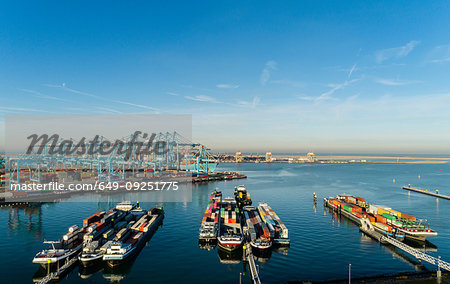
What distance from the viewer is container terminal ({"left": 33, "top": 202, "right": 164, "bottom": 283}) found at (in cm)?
2880

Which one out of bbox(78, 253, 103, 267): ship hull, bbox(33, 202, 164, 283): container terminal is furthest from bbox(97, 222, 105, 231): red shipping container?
bbox(78, 253, 103, 267): ship hull

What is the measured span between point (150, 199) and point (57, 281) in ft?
157

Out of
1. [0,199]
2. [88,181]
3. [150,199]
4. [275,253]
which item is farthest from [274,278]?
[88,181]

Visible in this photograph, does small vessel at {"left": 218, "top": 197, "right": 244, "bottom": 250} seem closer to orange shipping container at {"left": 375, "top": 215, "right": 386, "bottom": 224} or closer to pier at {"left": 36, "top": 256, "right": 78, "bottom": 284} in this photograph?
pier at {"left": 36, "top": 256, "right": 78, "bottom": 284}

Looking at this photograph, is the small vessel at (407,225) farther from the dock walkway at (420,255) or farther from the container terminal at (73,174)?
the container terminal at (73,174)

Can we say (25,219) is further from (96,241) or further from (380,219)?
(380,219)

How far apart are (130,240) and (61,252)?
848cm

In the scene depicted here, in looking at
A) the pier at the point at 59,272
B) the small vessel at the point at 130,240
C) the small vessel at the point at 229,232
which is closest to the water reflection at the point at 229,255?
the small vessel at the point at 229,232

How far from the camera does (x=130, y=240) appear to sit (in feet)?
118

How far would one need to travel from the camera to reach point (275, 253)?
3388cm

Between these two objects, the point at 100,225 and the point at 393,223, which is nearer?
the point at 100,225

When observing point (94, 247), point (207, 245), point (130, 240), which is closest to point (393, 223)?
point (207, 245)

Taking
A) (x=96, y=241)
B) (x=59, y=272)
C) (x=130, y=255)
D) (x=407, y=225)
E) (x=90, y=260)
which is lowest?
(x=130, y=255)

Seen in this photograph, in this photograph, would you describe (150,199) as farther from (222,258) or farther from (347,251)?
(347,251)
